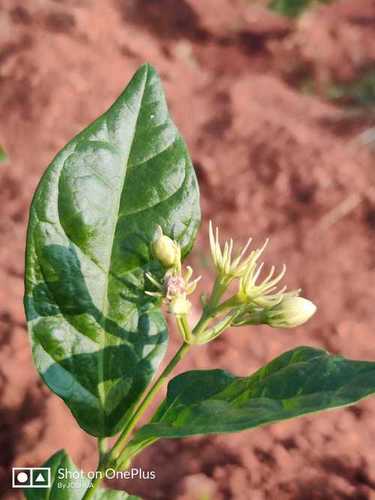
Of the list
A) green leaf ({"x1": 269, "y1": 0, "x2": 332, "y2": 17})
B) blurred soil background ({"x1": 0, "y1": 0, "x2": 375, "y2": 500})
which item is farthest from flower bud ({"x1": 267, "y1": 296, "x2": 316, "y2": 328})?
green leaf ({"x1": 269, "y1": 0, "x2": 332, "y2": 17})

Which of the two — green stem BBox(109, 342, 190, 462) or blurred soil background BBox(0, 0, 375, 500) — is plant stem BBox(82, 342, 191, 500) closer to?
green stem BBox(109, 342, 190, 462)

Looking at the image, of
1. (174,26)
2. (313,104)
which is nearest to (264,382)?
(313,104)

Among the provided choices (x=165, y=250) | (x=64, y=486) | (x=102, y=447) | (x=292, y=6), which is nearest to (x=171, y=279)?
(x=165, y=250)

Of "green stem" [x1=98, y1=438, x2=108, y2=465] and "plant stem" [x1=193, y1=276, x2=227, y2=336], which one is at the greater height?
"plant stem" [x1=193, y1=276, x2=227, y2=336]

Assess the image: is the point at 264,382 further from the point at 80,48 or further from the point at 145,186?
the point at 80,48

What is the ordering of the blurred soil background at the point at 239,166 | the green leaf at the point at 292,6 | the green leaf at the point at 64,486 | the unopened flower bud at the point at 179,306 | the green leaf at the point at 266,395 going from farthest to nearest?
1. the green leaf at the point at 292,6
2. the blurred soil background at the point at 239,166
3. the green leaf at the point at 64,486
4. the unopened flower bud at the point at 179,306
5. the green leaf at the point at 266,395

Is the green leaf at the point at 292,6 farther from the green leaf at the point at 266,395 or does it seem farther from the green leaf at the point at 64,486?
the green leaf at the point at 266,395

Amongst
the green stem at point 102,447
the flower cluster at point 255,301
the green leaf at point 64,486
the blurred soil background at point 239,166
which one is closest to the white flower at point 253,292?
the flower cluster at point 255,301

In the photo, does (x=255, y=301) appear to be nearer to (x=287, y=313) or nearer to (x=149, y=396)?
(x=287, y=313)
